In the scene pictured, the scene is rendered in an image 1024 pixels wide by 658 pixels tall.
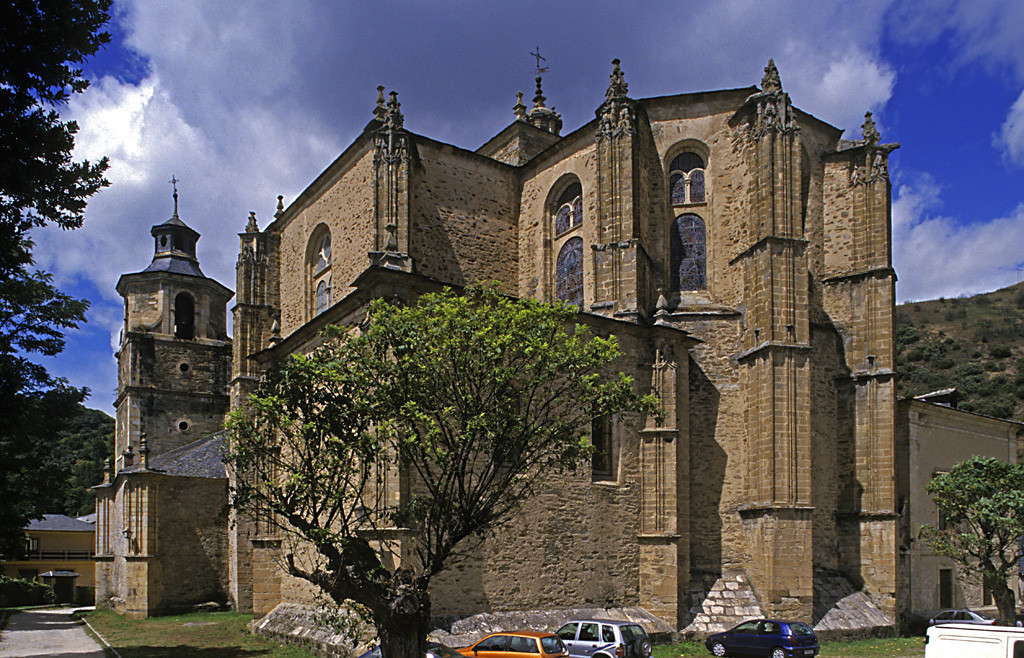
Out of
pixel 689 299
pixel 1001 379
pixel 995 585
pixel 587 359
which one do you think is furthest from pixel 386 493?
pixel 1001 379

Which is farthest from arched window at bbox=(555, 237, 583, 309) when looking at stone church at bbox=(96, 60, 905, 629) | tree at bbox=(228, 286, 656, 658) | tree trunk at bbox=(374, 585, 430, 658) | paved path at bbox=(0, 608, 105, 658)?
paved path at bbox=(0, 608, 105, 658)

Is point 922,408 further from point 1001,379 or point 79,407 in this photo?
point 1001,379

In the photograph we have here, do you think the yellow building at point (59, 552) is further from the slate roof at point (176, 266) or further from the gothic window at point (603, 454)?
the gothic window at point (603, 454)

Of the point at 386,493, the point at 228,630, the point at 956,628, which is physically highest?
the point at 386,493

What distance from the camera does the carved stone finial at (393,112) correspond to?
21703 mm

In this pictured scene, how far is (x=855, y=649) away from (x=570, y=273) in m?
12.5

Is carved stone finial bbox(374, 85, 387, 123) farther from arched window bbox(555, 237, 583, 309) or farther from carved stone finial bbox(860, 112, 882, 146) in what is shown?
carved stone finial bbox(860, 112, 882, 146)

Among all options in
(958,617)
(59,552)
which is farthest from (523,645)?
(59,552)

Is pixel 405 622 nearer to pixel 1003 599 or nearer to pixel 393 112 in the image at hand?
pixel 393 112

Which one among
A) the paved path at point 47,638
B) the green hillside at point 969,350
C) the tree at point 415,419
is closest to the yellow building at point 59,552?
the paved path at point 47,638

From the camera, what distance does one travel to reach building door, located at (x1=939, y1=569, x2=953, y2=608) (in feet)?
90.6

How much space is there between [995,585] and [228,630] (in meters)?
21.4

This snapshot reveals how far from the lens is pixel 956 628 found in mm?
10836

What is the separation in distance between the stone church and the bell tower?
262 inches
